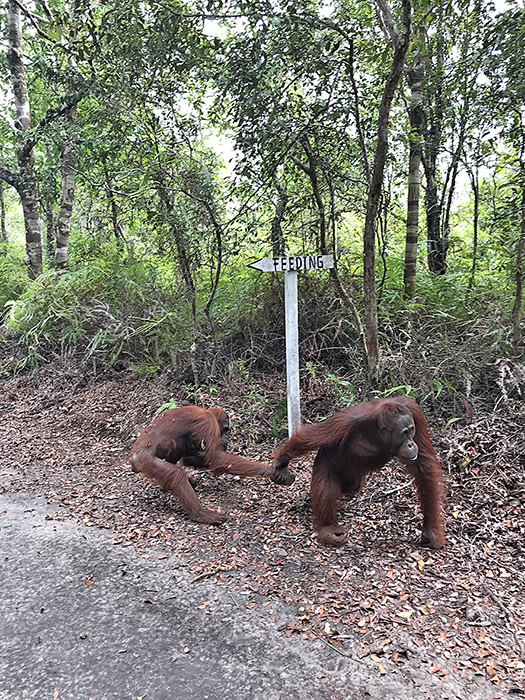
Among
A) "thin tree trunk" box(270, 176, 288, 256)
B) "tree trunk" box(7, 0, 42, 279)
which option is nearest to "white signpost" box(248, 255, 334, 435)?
"thin tree trunk" box(270, 176, 288, 256)

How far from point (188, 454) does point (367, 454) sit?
1458 mm

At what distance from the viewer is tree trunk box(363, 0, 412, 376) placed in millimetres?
3346

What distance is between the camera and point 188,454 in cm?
366

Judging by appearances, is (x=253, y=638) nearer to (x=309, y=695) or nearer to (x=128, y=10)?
(x=309, y=695)

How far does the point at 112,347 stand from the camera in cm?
621

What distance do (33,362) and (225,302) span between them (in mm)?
2844

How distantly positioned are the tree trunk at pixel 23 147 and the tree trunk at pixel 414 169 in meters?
5.93

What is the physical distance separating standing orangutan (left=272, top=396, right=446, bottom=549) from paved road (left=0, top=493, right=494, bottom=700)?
77cm

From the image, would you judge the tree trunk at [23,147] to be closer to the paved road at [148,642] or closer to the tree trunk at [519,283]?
the paved road at [148,642]

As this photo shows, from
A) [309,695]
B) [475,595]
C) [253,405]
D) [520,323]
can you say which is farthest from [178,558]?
[520,323]

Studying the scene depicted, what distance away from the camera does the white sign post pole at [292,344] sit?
3730 mm

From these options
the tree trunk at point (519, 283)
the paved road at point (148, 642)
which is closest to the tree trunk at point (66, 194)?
the paved road at point (148, 642)

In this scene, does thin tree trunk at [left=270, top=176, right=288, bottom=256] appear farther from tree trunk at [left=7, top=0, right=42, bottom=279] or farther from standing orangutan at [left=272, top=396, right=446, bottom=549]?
tree trunk at [left=7, top=0, right=42, bottom=279]

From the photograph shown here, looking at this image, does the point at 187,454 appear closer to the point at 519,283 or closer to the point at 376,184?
the point at 376,184
